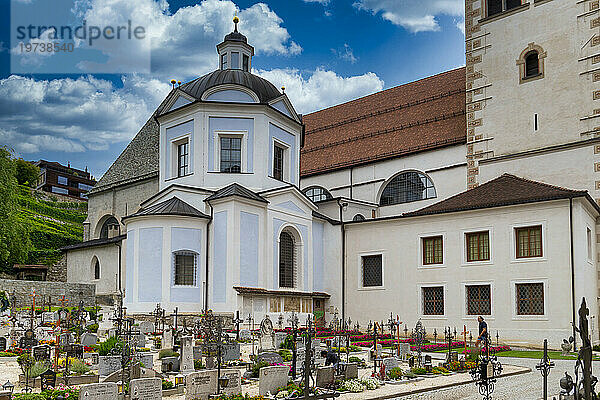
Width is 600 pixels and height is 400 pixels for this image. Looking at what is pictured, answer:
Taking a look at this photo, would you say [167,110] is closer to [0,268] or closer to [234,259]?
[234,259]

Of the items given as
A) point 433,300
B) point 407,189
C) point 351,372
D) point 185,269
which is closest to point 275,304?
point 185,269

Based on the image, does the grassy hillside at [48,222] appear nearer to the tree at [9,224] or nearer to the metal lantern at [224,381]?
the tree at [9,224]

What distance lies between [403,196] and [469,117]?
19.2 ft

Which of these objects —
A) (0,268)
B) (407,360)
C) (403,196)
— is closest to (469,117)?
(403,196)

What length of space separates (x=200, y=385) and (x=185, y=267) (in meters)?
16.4

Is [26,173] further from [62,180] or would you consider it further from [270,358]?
[270,358]

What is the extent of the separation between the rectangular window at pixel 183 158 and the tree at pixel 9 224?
47.8 ft

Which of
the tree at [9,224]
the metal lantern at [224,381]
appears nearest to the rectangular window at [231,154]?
the tree at [9,224]

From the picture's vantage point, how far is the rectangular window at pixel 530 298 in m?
26.2

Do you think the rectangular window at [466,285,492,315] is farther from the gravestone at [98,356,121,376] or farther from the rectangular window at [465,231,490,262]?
the gravestone at [98,356,121,376]

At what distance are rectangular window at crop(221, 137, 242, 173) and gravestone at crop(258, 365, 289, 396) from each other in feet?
59.7

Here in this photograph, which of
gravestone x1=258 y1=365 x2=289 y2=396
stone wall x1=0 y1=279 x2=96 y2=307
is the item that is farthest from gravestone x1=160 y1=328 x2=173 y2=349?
stone wall x1=0 y1=279 x2=96 y2=307

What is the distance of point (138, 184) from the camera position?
42531mm

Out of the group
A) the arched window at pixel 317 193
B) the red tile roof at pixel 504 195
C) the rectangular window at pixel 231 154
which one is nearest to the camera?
the red tile roof at pixel 504 195
